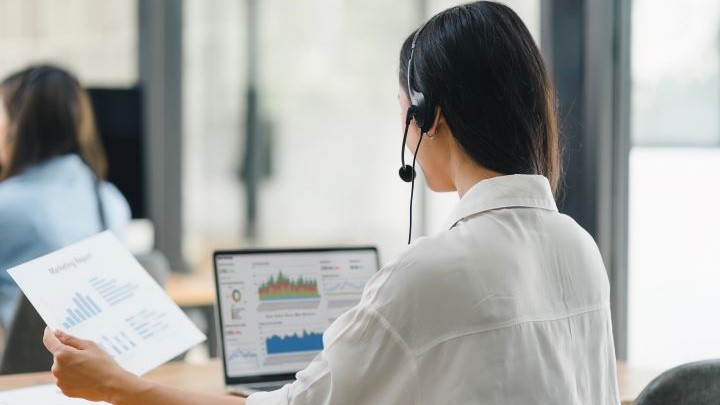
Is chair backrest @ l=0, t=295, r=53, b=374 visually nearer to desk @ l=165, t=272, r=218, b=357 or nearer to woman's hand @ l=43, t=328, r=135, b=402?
woman's hand @ l=43, t=328, r=135, b=402

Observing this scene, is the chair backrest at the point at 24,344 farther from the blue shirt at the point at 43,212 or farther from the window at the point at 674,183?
the window at the point at 674,183

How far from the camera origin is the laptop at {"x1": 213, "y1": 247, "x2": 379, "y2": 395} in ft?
6.07

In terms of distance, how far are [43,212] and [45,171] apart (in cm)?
16

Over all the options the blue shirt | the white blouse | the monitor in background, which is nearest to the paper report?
the white blouse

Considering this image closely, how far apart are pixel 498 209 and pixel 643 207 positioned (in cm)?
189

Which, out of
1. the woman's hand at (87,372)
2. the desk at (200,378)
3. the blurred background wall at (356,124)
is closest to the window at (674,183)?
the blurred background wall at (356,124)

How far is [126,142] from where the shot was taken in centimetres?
364

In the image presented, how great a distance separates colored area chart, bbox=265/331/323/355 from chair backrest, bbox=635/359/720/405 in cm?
83

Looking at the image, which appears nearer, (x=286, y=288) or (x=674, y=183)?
(x=286, y=288)

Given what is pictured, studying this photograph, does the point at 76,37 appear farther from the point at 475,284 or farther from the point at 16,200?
the point at 475,284

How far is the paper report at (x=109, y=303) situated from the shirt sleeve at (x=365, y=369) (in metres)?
0.54

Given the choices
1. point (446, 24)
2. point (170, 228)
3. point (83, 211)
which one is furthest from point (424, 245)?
point (170, 228)

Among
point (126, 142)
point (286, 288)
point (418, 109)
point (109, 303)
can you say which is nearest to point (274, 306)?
point (286, 288)

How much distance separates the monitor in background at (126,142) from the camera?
3.61m
